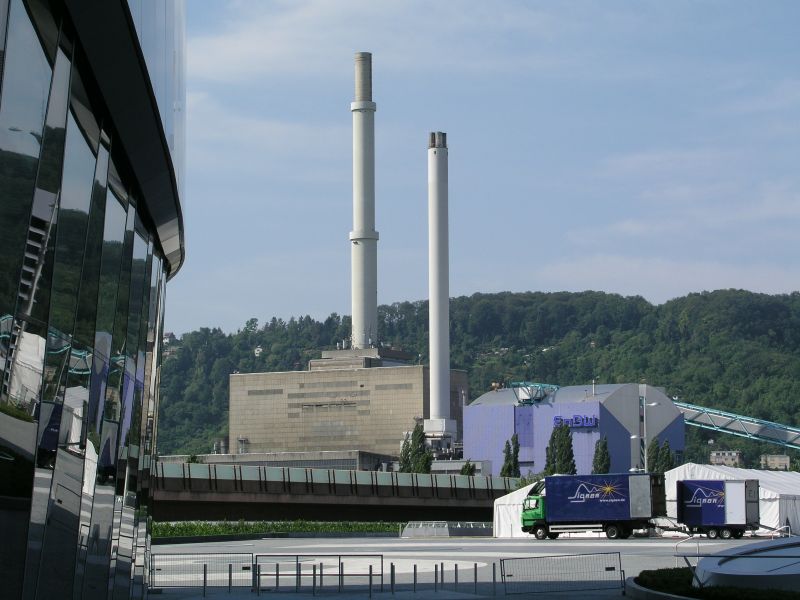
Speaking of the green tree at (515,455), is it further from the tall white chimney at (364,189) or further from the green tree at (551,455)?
the tall white chimney at (364,189)

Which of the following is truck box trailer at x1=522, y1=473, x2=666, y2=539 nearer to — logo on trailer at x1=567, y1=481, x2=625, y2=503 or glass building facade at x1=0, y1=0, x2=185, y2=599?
logo on trailer at x1=567, y1=481, x2=625, y2=503

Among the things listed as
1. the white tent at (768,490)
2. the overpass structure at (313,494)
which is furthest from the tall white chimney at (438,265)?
the white tent at (768,490)

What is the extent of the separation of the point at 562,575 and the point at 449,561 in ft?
25.8

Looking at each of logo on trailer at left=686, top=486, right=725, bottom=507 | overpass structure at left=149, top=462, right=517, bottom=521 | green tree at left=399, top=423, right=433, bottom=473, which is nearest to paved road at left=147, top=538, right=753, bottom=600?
logo on trailer at left=686, top=486, right=725, bottom=507

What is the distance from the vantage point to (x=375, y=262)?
151m

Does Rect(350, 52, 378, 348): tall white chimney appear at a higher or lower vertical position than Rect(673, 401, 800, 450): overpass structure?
higher

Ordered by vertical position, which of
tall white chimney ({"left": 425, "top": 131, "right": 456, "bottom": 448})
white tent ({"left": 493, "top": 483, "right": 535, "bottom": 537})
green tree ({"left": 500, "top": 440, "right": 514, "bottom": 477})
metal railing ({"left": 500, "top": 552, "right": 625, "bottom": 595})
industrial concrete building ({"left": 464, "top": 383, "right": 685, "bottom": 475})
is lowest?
metal railing ({"left": 500, "top": 552, "right": 625, "bottom": 595})

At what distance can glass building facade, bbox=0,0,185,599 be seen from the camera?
1002cm

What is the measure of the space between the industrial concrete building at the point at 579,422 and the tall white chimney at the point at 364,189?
20829mm

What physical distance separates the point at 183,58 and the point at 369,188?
12910 centimetres

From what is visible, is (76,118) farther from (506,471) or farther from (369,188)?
(369,188)

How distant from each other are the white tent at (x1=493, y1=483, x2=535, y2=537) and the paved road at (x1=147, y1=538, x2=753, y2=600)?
5019 millimetres

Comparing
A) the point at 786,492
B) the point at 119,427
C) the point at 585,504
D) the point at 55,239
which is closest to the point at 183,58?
the point at 119,427

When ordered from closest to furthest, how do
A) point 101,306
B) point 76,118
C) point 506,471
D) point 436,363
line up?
point 76,118
point 101,306
point 506,471
point 436,363
